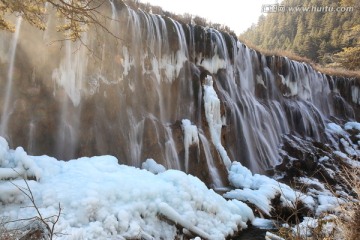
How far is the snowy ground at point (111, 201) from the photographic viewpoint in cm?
498

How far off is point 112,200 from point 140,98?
6.34 m

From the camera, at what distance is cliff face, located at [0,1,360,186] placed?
A: 891cm

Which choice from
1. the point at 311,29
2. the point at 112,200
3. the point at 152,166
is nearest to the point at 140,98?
the point at 152,166

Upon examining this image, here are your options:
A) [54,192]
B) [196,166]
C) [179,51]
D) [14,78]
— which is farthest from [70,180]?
[179,51]

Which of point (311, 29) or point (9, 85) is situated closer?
point (9, 85)

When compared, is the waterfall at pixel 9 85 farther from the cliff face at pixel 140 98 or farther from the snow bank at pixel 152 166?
the snow bank at pixel 152 166

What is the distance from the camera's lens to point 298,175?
1436 cm

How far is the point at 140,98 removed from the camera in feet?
38.1
